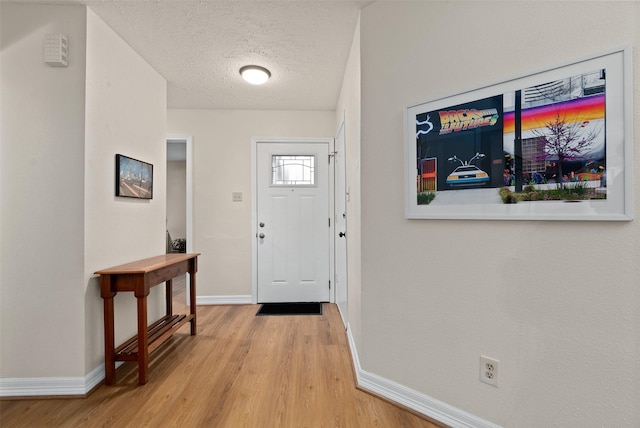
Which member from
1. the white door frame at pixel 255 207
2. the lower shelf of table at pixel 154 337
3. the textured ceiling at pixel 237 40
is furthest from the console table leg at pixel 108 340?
the textured ceiling at pixel 237 40

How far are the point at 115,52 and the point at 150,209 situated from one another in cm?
120

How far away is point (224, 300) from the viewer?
345 centimetres

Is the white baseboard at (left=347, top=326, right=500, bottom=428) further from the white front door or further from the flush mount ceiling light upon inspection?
the flush mount ceiling light

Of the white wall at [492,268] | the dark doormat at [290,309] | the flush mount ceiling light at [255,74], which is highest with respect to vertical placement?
the flush mount ceiling light at [255,74]

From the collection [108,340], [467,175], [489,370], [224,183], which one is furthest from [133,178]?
[489,370]

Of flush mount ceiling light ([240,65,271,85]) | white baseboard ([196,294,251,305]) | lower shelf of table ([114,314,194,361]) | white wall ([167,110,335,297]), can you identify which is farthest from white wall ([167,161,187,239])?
flush mount ceiling light ([240,65,271,85])

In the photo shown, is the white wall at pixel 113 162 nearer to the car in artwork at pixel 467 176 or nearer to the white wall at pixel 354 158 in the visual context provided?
the white wall at pixel 354 158

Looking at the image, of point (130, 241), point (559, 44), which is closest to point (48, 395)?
point (130, 241)

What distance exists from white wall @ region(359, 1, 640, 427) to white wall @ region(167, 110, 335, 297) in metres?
2.01

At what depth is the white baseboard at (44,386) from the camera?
174cm

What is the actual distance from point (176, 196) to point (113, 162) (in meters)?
4.49

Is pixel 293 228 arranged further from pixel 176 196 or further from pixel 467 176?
pixel 176 196

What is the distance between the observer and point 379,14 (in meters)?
1.73

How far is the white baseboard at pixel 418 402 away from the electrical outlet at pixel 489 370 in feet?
0.64
